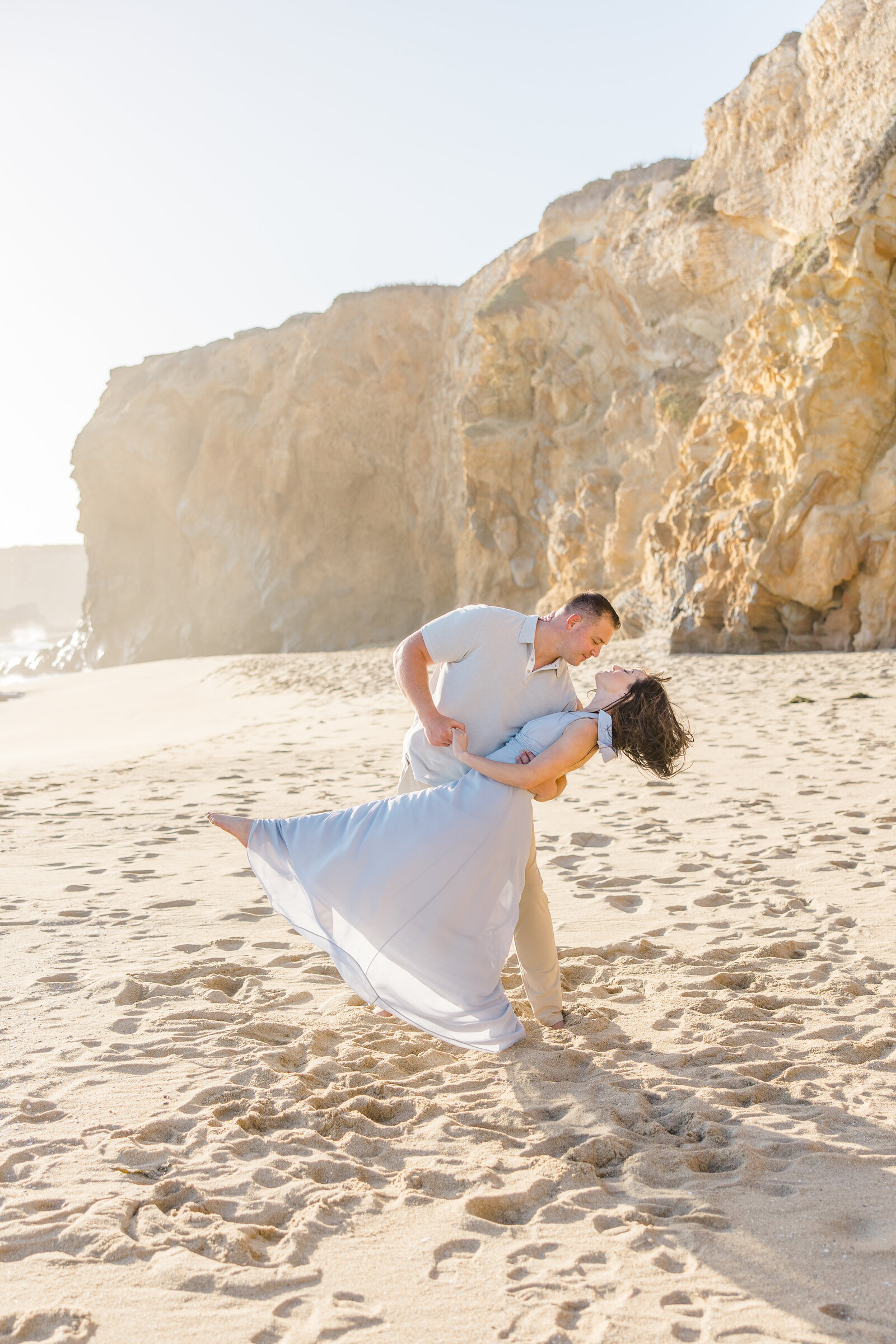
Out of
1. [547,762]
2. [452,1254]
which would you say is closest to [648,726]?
[547,762]

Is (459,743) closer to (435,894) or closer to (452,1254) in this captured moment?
(435,894)

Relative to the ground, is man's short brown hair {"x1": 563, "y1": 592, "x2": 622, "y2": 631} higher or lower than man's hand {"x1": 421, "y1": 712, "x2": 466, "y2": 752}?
higher

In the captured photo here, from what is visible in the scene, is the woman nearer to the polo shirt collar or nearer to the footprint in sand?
the polo shirt collar

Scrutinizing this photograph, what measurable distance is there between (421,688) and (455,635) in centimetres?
20

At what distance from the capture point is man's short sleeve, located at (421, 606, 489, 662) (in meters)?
2.92

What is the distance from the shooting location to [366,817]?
2.80 meters

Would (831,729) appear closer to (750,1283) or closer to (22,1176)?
(750,1283)

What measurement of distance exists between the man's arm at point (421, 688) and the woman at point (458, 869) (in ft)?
0.20

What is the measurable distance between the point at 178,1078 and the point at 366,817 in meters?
0.91

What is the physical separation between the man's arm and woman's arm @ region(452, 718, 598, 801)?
3.1 inches

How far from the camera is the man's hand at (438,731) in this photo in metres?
2.81

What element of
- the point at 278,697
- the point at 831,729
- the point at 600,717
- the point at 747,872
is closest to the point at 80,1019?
the point at 600,717

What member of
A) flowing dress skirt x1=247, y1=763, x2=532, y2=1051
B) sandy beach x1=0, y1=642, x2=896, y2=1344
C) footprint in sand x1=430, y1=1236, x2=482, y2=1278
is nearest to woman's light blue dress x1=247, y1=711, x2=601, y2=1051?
flowing dress skirt x1=247, y1=763, x2=532, y2=1051

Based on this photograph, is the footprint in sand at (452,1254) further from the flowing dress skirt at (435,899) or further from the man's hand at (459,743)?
the man's hand at (459,743)
